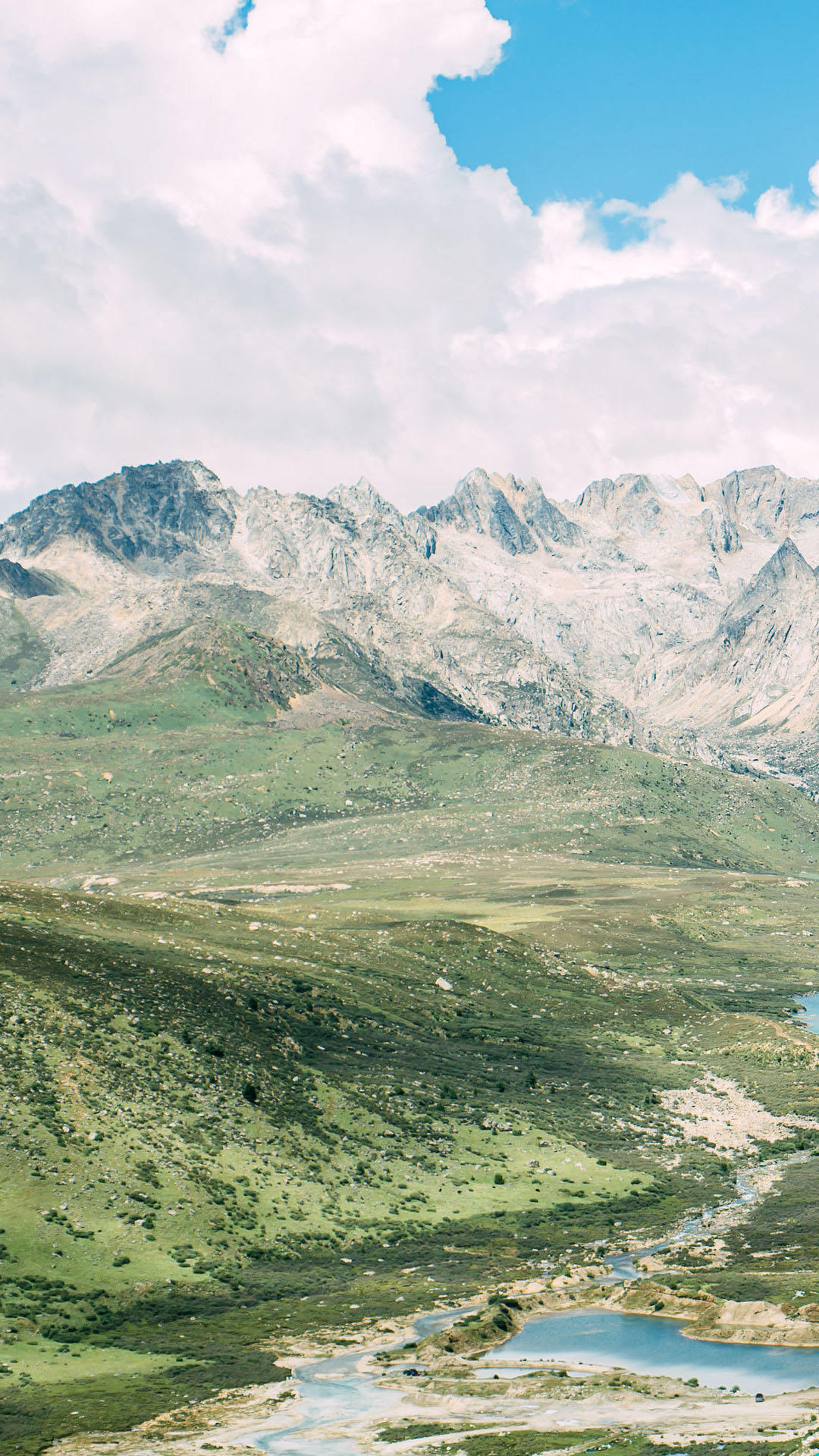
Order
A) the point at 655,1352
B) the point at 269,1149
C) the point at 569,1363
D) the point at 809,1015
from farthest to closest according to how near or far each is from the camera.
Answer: the point at 809,1015 < the point at 269,1149 < the point at 655,1352 < the point at 569,1363

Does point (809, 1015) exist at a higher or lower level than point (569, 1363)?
lower

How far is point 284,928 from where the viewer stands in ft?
543

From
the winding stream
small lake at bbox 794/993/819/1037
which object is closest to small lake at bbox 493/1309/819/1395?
the winding stream

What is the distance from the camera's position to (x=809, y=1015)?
597 feet

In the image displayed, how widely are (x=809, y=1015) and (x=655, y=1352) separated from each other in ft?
415

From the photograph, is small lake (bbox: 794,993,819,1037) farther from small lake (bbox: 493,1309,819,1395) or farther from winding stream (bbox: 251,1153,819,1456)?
winding stream (bbox: 251,1153,819,1456)

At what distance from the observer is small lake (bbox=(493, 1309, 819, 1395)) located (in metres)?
60.6

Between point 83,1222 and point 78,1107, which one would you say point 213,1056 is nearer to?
point 78,1107

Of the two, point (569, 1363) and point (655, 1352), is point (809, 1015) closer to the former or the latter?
point (655, 1352)

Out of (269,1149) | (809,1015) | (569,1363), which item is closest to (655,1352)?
(569,1363)

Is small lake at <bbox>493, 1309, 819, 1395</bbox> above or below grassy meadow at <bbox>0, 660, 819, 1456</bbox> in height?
below

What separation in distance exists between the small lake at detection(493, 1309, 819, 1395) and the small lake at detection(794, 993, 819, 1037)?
101m

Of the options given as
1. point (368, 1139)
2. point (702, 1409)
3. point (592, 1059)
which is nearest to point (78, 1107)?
point (368, 1139)

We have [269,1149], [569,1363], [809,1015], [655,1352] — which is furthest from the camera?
[809,1015]
